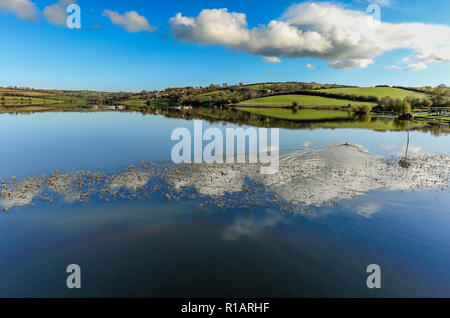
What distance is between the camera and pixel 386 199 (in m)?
20.9

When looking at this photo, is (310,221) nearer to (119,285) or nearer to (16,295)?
(119,285)

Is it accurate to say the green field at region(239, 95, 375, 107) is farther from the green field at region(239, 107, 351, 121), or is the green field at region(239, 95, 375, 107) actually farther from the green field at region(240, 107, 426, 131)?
the green field at region(240, 107, 426, 131)

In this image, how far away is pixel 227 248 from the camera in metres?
13.9

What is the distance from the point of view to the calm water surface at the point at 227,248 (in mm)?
11305

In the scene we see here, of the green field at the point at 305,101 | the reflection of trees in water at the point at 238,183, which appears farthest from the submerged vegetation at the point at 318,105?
the reflection of trees in water at the point at 238,183

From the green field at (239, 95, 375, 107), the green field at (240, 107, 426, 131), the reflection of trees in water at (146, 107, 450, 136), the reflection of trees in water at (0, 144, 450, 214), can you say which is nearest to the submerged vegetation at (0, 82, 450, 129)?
the green field at (239, 95, 375, 107)

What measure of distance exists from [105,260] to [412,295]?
15059mm

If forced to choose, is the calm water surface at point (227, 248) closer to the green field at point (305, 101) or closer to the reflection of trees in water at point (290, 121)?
the reflection of trees in water at point (290, 121)

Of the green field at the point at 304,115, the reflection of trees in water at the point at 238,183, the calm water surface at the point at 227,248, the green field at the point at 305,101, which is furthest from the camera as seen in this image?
the green field at the point at 305,101

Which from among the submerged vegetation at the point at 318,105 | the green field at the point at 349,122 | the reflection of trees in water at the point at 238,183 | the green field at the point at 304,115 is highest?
the submerged vegetation at the point at 318,105

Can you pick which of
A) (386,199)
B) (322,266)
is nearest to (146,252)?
(322,266)

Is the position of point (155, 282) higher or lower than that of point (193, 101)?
lower

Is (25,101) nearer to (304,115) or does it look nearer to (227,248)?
(304,115)

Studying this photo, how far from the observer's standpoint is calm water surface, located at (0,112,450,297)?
1130 centimetres
